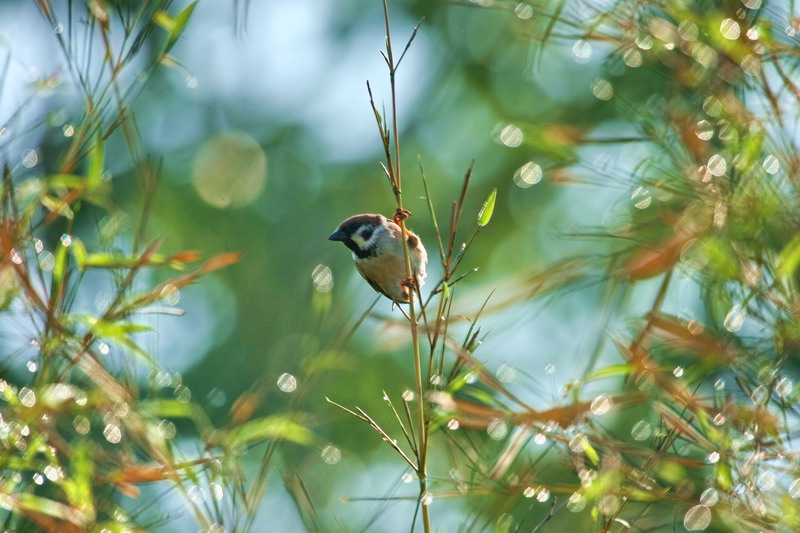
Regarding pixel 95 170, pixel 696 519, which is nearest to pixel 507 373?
pixel 696 519

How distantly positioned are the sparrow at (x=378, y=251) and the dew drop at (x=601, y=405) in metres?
1.86

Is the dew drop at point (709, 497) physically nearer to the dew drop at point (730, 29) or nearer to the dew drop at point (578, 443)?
the dew drop at point (578, 443)

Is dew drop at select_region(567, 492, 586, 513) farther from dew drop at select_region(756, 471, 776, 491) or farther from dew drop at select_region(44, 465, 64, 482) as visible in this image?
dew drop at select_region(44, 465, 64, 482)

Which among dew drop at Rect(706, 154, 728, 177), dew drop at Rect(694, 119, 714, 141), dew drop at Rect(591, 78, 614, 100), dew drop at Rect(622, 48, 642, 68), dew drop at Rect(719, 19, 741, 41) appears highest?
dew drop at Rect(719, 19, 741, 41)

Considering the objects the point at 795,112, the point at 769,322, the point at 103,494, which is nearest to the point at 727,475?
the point at 769,322

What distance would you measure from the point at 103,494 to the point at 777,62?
5.19ft

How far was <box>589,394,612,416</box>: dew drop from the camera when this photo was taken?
1.58 metres

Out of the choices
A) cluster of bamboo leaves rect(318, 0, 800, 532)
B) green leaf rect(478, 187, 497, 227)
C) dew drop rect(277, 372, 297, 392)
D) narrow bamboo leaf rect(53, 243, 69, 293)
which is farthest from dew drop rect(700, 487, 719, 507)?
narrow bamboo leaf rect(53, 243, 69, 293)

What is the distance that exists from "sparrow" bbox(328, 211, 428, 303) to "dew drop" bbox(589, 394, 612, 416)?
1863 millimetres

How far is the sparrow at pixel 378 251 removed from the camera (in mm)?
3559

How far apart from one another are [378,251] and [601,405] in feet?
6.94

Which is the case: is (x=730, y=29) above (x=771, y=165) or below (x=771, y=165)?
above

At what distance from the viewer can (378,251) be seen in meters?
3.63

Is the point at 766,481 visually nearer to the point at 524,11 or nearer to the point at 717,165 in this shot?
the point at 717,165
